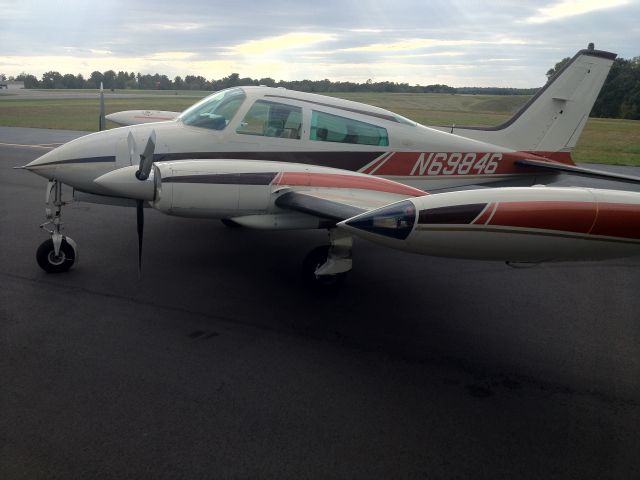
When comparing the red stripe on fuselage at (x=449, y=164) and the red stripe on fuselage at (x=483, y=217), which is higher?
the red stripe on fuselage at (x=449, y=164)

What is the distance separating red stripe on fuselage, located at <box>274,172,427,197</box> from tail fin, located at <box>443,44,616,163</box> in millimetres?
3814

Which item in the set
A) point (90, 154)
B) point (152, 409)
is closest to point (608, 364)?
point (152, 409)

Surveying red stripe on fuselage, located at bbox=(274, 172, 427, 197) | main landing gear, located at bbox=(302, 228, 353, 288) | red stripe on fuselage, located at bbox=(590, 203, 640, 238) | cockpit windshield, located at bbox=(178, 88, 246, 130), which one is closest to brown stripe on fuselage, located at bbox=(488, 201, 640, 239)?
red stripe on fuselage, located at bbox=(590, 203, 640, 238)

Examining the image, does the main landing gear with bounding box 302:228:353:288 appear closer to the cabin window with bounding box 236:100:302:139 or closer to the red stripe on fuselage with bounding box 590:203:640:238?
the cabin window with bounding box 236:100:302:139

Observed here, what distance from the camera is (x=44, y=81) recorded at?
84.8 m

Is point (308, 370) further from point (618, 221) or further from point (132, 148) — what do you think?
point (132, 148)

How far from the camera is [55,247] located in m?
7.55

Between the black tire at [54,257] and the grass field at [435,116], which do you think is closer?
the black tire at [54,257]

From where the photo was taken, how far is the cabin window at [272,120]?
8.34 metres

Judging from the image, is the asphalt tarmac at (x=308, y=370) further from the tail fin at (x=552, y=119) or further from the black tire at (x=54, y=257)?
the tail fin at (x=552, y=119)

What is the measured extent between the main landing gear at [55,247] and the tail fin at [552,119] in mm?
7297

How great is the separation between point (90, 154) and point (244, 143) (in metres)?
2.27

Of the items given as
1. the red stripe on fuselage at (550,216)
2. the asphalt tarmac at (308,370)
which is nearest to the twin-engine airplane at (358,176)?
the red stripe on fuselage at (550,216)

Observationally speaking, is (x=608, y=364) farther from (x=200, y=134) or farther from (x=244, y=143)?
(x=200, y=134)
